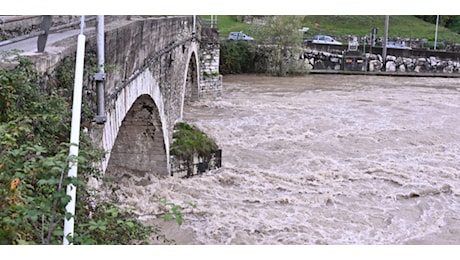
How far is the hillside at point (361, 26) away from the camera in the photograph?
1726 inches

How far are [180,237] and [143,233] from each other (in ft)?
16.7

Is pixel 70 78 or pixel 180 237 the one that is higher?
pixel 70 78

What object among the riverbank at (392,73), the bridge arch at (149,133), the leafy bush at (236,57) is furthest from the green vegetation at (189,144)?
the riverbank at (392,73)

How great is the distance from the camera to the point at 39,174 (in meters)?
3.29

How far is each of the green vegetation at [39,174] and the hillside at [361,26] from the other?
3853 cm

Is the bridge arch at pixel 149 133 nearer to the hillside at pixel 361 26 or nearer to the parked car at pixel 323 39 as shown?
the parked car at pixel 323 39

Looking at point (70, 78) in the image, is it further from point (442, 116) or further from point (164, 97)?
point (442, 116)

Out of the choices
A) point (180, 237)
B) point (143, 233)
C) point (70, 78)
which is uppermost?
point (70, 78)

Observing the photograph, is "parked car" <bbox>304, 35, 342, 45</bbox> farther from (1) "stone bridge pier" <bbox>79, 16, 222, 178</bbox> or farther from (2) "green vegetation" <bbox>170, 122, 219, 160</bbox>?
(2) "green vegetation" <bbox>170, 122, 219, 160</bbox>

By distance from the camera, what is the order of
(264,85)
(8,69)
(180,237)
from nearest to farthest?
1. (8,69)
2. (180,237)
3. (264,85)

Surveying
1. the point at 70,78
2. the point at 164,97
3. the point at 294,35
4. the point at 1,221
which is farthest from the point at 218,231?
the point at 294,35

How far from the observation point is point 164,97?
11453 millimetres

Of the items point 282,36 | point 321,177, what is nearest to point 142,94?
point 321,177

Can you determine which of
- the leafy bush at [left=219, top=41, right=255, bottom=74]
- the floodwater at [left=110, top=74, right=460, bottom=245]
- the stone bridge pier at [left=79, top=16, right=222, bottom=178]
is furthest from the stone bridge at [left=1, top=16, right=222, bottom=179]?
the leafy bush at [left=219, top=41, right=255, bottom=74]
